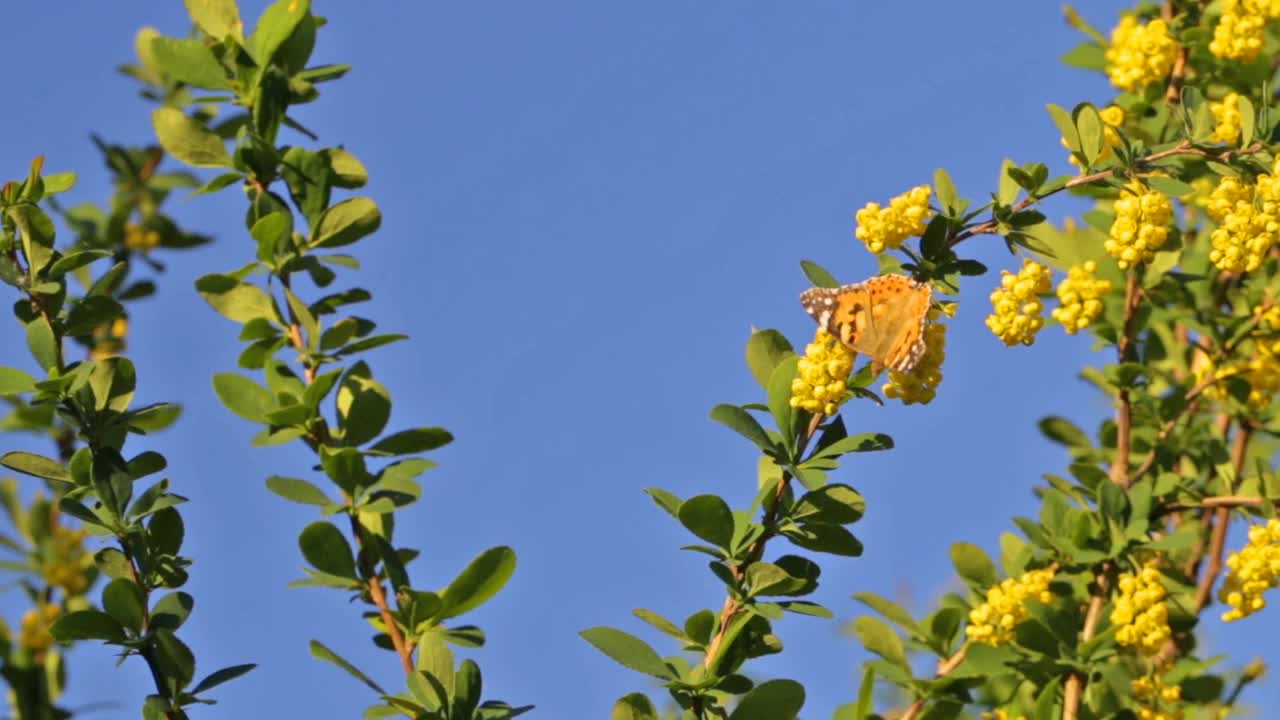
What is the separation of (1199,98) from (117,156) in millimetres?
3295

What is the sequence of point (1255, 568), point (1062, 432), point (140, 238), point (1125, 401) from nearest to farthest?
point (1255, 568), point (1125, 401), point (1062, 432), point (140, 238)

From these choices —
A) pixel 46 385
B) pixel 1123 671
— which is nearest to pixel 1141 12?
pixel 1123 671

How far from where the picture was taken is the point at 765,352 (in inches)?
106

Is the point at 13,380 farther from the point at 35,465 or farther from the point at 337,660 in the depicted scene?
the point at 337,660

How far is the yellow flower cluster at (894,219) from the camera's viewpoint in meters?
2.66

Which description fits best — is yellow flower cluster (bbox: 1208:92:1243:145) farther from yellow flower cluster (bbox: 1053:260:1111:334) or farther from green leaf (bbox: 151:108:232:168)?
green leaf (bbox: 151:108:232:168)

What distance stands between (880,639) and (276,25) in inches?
68.6

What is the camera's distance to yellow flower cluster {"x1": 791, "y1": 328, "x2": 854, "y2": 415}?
8.18 ft

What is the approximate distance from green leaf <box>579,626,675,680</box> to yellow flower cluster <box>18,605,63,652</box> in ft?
6.35

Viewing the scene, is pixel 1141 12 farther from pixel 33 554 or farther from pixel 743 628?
pixel 33 554

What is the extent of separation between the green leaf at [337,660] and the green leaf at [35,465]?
0.57 m

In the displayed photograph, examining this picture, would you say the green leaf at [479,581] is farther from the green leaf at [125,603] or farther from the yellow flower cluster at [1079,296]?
the yellow flower cluster at [1079,296]

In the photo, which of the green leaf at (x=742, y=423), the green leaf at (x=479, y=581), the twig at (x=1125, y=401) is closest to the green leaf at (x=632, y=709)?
the green leaf at (x=479, y=581)

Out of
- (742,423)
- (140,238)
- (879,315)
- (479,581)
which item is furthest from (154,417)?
(140,238)
